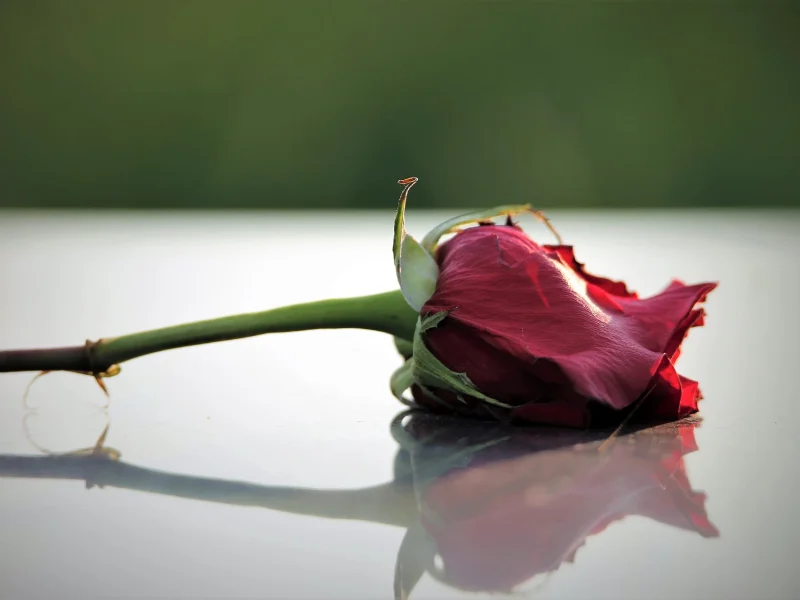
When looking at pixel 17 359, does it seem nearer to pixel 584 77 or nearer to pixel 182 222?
pixel 182 222

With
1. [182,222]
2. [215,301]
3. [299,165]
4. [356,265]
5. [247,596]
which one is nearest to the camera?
[247,596]

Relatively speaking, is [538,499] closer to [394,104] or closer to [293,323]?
[293,323]

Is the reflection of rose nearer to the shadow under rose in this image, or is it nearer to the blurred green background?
the shadow under rose

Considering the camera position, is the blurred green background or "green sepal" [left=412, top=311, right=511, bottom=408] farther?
the blurred green background

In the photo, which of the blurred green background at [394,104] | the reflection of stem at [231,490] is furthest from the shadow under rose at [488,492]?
the blurred green background at [394,104]

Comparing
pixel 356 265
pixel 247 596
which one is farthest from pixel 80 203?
pixel 247 596

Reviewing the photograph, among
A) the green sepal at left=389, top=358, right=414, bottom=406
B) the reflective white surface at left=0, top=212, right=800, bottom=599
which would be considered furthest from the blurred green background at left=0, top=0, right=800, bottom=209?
the green sepal at left=389, top=358, right=414, bottom=406
